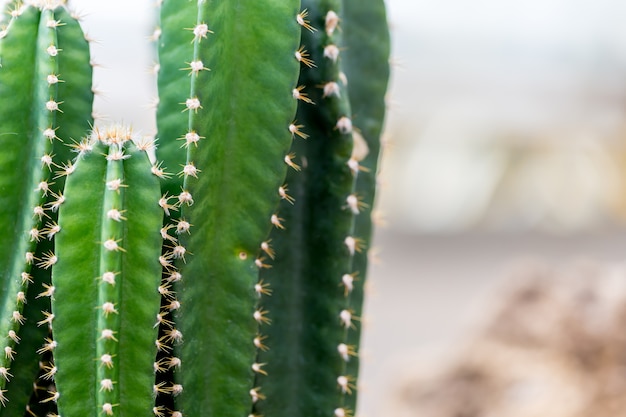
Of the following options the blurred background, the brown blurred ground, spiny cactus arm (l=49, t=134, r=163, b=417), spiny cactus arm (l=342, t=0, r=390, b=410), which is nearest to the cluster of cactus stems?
spiny cactus arm (l=49, t=134, r=163, b=417)

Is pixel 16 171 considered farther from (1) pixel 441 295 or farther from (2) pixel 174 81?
(1) pixel 441 295

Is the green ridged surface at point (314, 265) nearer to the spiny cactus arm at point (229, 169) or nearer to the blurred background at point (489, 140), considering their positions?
the spiny cactus arm at point (229, 169)

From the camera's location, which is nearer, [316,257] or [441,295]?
[316,257]

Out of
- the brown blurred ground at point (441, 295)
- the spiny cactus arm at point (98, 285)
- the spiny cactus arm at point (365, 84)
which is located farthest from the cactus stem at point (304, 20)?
the brown blurred ground at point (441, 295)

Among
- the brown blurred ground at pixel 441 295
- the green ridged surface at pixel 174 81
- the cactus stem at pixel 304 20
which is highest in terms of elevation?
the cactus stem at pixel 304 20

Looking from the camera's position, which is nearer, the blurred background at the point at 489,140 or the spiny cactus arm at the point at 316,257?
the spiny cactus arm at the point at 316,257

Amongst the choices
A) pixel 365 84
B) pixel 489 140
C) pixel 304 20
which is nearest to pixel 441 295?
pixel 489 140

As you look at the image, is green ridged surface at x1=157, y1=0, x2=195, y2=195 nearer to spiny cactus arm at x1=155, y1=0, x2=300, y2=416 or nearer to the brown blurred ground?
spiny cactus arm at x1=155, y1=0, x2=300, y2=416

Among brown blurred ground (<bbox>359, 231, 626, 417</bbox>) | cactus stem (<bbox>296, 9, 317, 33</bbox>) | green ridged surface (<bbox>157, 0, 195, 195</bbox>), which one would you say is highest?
cactus stem (<bbox>296, 9, 317, 33</bbox>)
